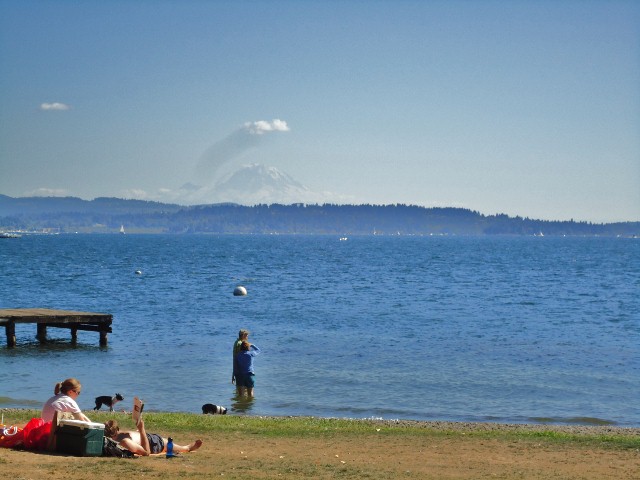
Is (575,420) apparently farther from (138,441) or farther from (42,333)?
(42,333)

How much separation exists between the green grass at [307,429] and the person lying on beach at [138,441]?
2.63 m

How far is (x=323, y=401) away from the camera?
83.2ft

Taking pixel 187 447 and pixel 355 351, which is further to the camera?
pixel 355 351

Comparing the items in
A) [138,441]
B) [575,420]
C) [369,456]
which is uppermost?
[138,441]

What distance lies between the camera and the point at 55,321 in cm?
3734

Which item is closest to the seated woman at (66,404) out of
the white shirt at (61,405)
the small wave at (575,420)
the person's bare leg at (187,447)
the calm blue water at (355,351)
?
the white shirt at (61,405)

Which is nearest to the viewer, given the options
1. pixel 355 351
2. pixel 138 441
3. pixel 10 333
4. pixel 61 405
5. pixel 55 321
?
pixel 61 405

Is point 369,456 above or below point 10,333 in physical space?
above

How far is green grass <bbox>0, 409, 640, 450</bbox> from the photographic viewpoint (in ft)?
60.0

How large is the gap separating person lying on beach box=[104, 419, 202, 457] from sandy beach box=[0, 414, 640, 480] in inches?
8.5

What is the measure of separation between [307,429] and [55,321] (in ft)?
70.6

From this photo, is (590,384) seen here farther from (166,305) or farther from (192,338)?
(166,305)

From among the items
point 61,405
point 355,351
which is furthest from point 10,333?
point 61,405

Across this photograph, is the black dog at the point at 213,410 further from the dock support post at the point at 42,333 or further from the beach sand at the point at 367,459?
the dock support post at the point at 42,333
